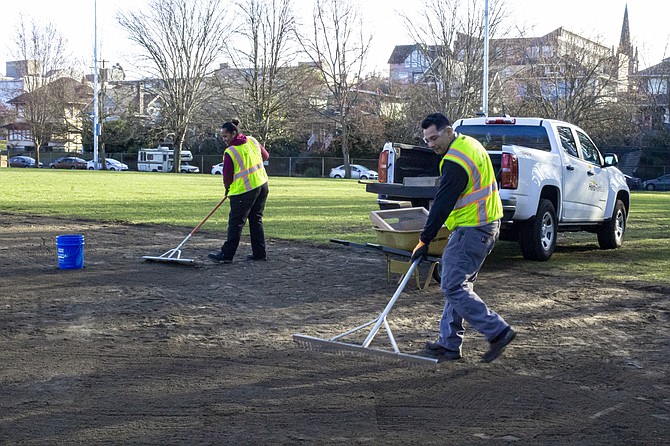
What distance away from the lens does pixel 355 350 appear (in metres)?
6.22

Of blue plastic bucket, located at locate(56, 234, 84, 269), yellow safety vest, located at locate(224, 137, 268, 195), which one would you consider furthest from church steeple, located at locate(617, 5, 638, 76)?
blue plastic bucket, located at locate(56, 234, 84, 269)

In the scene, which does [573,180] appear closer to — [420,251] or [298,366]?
[420,251]

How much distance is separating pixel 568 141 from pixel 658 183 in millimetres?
44451

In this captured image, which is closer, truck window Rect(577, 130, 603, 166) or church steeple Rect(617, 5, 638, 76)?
truck window Rect(577, 130, 603, 166)

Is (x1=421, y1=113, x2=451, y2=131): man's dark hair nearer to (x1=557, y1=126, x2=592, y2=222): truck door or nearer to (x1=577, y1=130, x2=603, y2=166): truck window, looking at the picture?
(x1=557, y1=126, x2=592, y2=222): truck door

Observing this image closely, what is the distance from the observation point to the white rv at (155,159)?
72375 millimetres

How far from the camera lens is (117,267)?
10758 mm

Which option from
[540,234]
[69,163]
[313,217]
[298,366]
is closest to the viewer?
[298,366]

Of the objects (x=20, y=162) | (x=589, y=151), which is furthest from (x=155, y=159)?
(x=589, y=151)

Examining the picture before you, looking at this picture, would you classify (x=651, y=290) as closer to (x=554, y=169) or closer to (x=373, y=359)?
(x=554, y=169)

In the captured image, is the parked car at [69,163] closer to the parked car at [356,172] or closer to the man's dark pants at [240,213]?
the parked car at [356,172]

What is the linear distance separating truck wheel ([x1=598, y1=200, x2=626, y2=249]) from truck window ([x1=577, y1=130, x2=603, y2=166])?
1.09 metres

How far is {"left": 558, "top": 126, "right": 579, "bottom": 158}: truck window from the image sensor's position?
1231 centimetres

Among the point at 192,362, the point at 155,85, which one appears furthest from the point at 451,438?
the point at 155,85
